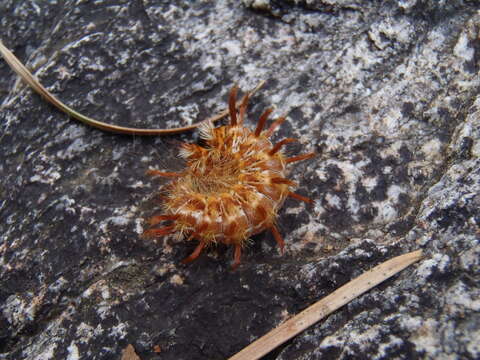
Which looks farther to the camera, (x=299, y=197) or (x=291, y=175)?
(x=291, y=175)

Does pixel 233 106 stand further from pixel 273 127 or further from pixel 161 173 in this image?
pixel 161 173

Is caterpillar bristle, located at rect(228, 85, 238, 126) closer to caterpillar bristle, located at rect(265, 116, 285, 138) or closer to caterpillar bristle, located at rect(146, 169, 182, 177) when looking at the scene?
caterpillar bristle, located at rect(265, 116, 285, 138)

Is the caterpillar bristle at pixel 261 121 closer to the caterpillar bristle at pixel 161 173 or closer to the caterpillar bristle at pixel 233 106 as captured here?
the caterpillar bristle at pixel 233 106

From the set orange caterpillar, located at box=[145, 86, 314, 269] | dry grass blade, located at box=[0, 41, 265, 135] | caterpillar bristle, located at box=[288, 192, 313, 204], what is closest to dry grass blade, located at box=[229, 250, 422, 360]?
orange caterpillar, located at box=[145, 86, 314, 269]

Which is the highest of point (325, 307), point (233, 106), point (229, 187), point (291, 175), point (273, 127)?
point (233, 106)

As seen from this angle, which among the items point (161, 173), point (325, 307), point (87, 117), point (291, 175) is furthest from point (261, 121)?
point (87, 117)
